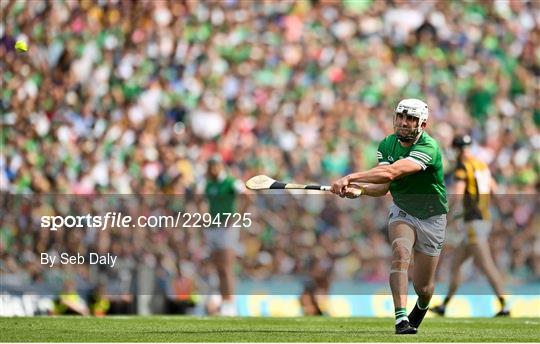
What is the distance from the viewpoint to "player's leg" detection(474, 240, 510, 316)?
15.3 m

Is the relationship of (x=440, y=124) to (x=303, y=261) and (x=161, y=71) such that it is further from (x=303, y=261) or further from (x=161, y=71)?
(x=303, y=261)

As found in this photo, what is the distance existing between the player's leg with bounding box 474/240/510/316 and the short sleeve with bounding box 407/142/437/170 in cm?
518

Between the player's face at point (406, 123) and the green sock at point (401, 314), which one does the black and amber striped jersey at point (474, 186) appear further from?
the green sock at point (401, 314)

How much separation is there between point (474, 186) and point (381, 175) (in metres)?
5.45

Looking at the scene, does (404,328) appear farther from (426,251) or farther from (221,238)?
(221,238)

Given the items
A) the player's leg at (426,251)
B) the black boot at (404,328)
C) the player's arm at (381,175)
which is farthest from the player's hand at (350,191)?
the black boot at (404,328)

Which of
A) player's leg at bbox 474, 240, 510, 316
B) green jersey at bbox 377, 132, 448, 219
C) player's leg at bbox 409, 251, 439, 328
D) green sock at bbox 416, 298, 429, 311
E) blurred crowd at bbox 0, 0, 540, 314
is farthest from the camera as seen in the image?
blurred crowd at bbox 0, 0, 540, 314

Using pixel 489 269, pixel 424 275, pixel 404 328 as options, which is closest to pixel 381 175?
pixel 424 275

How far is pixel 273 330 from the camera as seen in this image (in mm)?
11500

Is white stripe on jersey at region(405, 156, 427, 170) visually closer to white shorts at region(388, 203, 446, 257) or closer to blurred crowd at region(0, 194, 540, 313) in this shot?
white shorts at region(388, 203, 446, 257)

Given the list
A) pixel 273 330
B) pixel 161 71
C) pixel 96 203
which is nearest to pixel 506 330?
pixel 273 330

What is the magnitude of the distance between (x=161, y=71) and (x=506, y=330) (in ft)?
38.5

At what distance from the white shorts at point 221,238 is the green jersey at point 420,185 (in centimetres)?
489

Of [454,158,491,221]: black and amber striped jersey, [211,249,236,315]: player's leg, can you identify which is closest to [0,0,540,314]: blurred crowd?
[211,249,236,315]: player's leg
